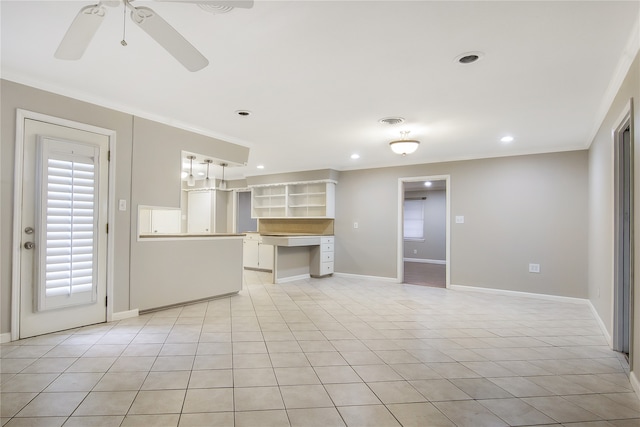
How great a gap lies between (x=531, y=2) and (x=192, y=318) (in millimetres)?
3938

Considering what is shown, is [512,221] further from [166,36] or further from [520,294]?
[166,36]

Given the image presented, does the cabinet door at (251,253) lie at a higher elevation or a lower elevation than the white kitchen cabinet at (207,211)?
lower

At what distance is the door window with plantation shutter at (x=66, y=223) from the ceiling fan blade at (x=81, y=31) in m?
1.63

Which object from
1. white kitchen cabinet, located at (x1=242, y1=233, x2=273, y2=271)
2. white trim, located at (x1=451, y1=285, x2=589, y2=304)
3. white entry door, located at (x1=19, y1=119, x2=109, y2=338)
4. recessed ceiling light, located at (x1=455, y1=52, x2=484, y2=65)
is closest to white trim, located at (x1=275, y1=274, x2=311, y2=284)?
white kitchen cabinet, located at (x1=242, y1=233, x2=273, y2=271)

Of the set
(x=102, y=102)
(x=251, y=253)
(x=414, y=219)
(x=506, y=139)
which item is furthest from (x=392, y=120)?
(x=414, y=219)

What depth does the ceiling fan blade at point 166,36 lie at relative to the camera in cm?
159

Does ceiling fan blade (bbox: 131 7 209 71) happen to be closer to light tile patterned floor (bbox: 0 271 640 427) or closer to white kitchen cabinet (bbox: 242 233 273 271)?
light tile patterned floor (bbox: 0 271 640 427)

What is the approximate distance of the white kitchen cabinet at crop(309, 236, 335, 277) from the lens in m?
6.84

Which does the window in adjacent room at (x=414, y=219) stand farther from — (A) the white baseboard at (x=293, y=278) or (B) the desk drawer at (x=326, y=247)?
(A) the white baseboard at (x=293, y=278)

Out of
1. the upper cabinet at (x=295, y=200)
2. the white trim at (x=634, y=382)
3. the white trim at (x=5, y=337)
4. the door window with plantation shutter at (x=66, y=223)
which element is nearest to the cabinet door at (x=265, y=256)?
the upper cabinet at (x=295, y=200)

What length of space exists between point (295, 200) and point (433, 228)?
175 inches

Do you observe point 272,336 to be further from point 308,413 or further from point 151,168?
point 151,168

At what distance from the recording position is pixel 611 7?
187 centimetres

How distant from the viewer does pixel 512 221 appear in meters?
5.44
